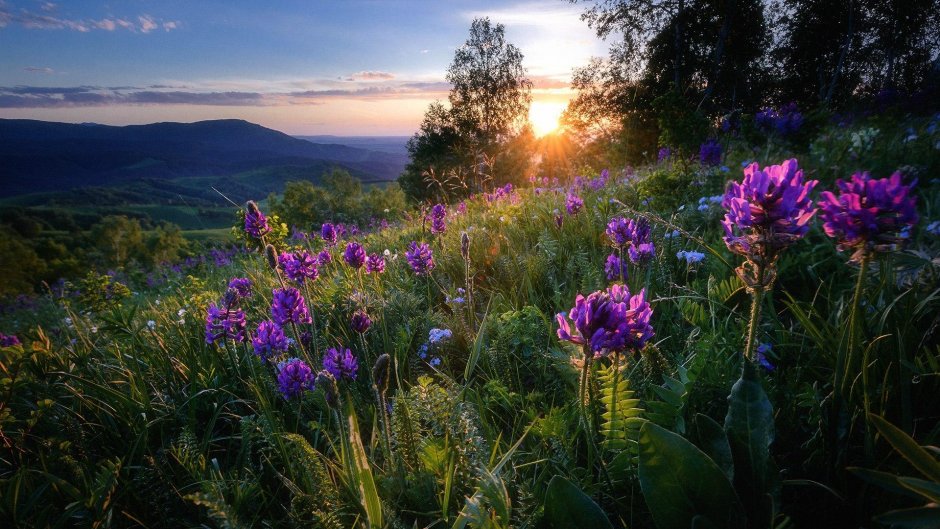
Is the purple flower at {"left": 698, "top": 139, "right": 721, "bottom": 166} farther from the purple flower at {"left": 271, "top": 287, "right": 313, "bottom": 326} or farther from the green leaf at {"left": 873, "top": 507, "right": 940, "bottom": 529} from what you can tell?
the green leaf at {"left": 873, "top": 507, "right": 940, "bottom": 529}

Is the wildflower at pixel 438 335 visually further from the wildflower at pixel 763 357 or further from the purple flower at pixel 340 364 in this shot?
the wildflower at pixel 763 357

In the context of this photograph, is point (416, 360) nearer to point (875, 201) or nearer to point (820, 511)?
point (820, 511)

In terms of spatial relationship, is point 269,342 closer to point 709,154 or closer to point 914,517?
point 914,517

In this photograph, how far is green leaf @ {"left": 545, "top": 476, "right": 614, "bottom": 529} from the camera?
103cm

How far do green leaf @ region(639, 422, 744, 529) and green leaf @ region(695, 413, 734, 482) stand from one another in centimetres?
10

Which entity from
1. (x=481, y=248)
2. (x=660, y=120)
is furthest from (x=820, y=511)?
(x=660, y=120)

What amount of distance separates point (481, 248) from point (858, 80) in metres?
29.2

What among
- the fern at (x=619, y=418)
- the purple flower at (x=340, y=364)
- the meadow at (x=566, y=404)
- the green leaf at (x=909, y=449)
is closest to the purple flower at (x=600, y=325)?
the meadow at (x=566, y=404)

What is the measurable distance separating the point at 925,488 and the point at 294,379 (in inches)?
76.8

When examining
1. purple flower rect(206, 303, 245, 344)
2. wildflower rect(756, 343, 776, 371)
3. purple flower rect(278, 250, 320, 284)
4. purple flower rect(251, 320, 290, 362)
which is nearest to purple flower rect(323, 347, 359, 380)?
purple flower rect(251, 320, 290, 362)

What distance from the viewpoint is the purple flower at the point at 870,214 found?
1020 mm

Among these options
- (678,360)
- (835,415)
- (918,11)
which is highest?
(918,11)

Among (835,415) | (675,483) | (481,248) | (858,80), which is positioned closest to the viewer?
(675,483)

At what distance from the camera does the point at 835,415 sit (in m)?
1.16
